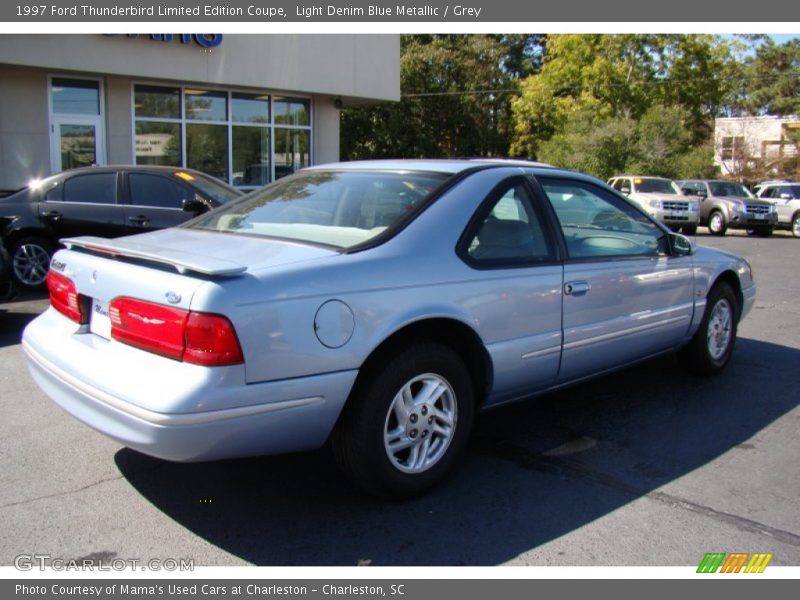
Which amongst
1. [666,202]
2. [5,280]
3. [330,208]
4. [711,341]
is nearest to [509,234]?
[330,208]

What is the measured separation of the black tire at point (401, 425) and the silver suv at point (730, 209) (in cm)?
2134

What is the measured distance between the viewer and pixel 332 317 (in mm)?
3201

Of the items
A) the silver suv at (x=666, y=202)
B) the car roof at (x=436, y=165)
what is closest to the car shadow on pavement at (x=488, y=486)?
the car roof at (x=436, y=165)

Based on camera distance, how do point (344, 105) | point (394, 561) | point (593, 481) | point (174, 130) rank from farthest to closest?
point (344, 105)
point (174, 130)
point (593, 481)
point (394, 561)

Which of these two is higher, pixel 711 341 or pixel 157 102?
pixel 157 102

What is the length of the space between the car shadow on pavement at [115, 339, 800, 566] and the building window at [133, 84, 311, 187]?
42.9 feet

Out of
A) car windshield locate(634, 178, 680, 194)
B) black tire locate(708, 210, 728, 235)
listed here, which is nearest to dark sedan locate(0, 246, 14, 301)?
car windshield locate(634, 178, 680, 194)

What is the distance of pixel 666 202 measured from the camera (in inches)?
853

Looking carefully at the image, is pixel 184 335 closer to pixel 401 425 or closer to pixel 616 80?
pixel 401 425

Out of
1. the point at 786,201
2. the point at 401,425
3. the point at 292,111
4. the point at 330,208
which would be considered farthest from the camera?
the point at 786,201

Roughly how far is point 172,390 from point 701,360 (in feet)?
13.6

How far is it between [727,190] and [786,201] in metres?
1.82
